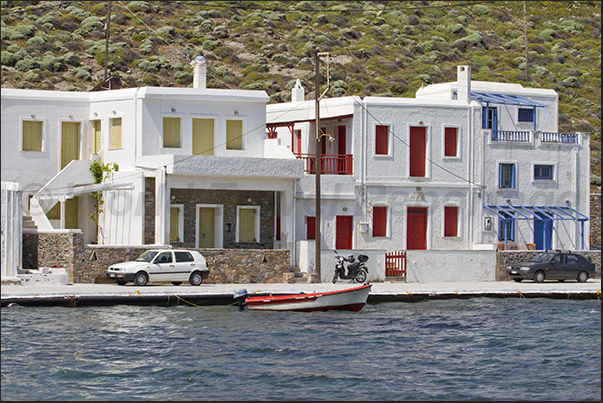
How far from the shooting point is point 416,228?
131 feet

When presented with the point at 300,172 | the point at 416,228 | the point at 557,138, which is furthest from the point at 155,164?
the point at 557,138

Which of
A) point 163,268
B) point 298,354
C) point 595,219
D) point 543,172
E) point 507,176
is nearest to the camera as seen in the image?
point 298,354

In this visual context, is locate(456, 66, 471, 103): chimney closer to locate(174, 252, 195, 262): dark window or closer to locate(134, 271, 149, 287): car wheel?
locate(174, 252, 195, 262): dark window

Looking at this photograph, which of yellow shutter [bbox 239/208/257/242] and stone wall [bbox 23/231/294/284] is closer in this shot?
stone wall [bbox 23/231/294/284]

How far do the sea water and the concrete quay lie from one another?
1.37ft

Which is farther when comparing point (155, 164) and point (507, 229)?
point (507, 229)

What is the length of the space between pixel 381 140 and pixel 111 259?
13745 millimetres

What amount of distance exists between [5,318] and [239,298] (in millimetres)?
7144

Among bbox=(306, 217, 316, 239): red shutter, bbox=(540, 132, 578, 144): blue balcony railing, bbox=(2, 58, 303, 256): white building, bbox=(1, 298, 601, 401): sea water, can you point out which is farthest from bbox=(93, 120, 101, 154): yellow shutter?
bbox=(540, 132, 578, 144): blue balcony railing

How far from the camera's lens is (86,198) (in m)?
38.8

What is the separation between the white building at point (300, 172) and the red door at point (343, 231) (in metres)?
0.05

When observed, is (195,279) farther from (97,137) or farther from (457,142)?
(457,142)

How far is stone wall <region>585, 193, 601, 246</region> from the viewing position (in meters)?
48.8

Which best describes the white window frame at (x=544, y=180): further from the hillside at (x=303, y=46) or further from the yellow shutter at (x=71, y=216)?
the yellow shutter at (x=71, y=216)
